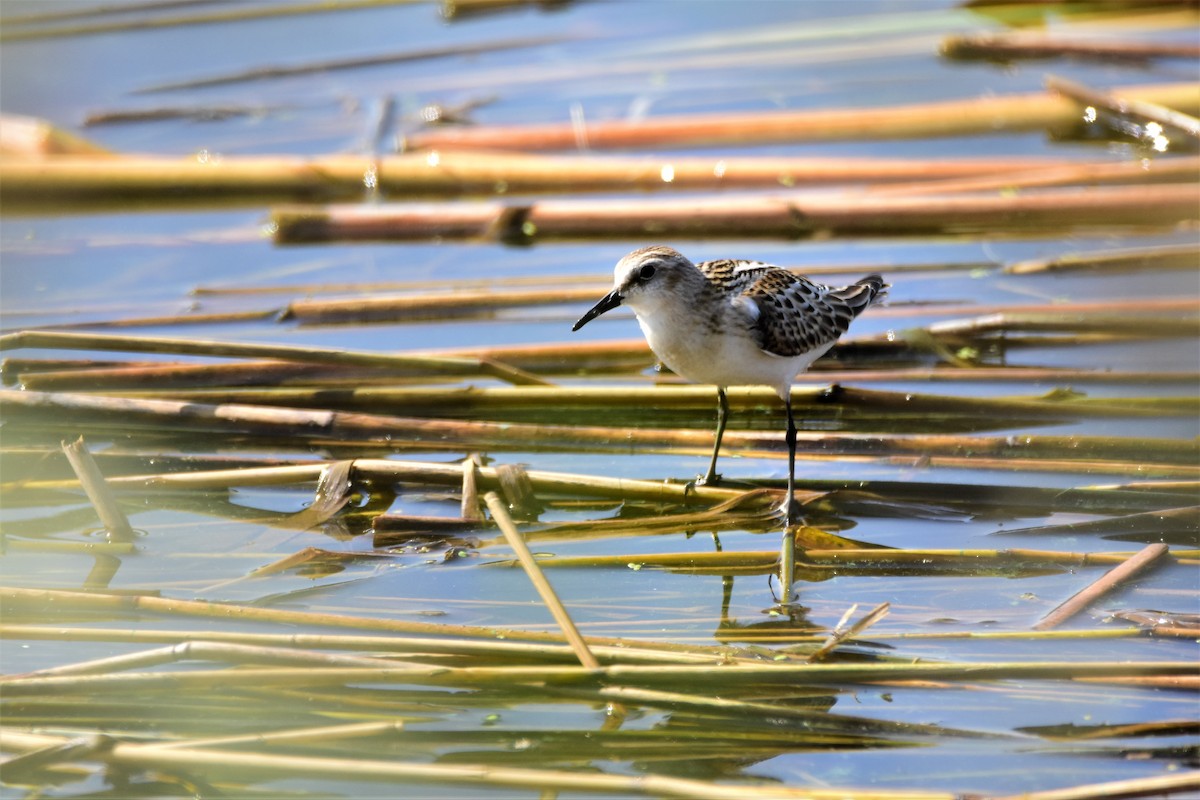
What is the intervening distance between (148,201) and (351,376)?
3.83 m

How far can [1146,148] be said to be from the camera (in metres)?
10.3

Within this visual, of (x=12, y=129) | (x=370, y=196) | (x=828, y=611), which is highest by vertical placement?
(x=12, y=129)

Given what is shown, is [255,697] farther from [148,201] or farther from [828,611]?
[148,201]

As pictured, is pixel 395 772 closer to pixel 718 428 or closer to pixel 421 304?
pixel 718 428

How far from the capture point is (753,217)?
339 inches

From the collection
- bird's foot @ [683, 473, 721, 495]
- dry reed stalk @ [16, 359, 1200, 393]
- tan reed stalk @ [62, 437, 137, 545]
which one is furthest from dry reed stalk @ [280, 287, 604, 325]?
tan reed stalk @ [62, 437, 137, 545]

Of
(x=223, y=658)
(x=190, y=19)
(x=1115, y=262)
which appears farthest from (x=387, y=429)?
(x=190, y=19)

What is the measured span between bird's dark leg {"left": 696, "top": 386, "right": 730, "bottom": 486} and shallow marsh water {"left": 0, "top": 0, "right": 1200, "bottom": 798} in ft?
0.42

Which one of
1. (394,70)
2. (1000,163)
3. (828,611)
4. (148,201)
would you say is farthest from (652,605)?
(394,70)

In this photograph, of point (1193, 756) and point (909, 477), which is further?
point (909, 477)

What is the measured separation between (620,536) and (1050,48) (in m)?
8.23

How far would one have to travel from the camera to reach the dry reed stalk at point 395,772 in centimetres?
380

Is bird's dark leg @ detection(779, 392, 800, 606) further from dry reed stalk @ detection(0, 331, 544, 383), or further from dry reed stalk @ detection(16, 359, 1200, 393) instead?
dry reed stalk @ detection(0, 331, 544, 383)

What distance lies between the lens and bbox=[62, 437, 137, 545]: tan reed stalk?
5.52 metres
